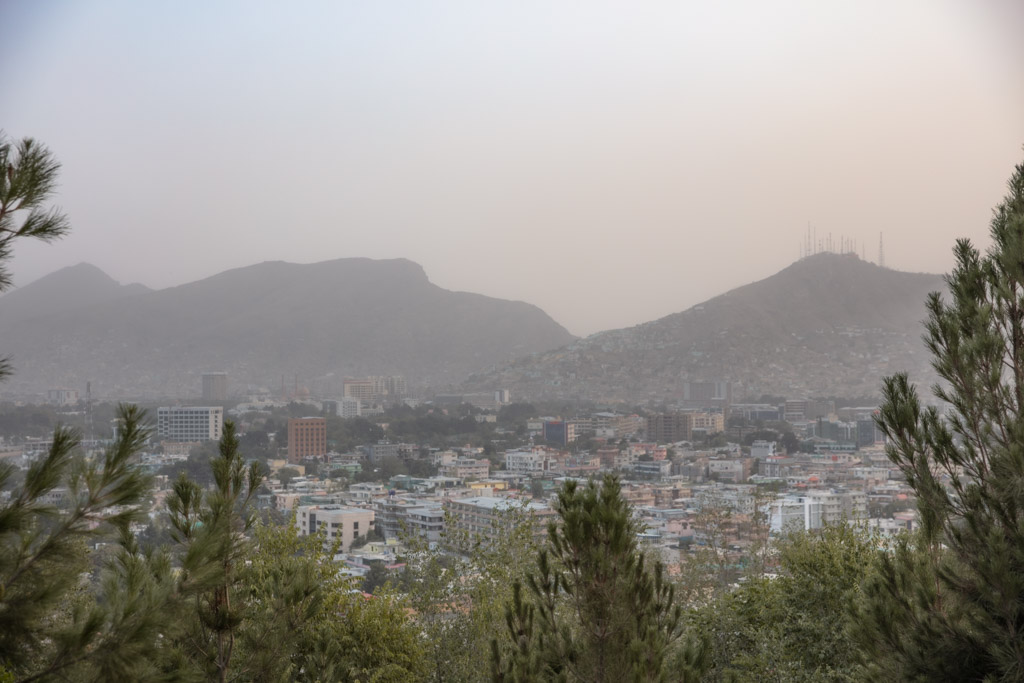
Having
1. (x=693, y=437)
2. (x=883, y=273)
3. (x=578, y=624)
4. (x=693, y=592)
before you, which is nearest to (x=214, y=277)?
(x=693, y=437)

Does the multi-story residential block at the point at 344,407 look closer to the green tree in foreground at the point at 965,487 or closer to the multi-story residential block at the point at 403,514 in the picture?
the multi-story residential block at the point at 403,514

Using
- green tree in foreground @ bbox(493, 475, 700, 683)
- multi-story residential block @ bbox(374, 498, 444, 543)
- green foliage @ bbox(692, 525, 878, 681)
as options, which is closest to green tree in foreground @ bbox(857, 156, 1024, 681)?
green tree in foreground @ bbox(493, 475, 700, 683)

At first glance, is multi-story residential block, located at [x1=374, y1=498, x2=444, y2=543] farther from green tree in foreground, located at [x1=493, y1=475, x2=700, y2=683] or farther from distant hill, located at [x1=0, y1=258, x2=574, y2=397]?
distant hill, located at [x1=0, y1=258, x2=574, y2=397]

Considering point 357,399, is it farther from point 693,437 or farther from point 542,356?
point 693,437

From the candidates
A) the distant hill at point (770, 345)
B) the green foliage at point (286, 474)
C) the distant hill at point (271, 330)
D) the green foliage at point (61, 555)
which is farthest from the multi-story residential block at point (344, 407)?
the green foliage at point (61, 555)

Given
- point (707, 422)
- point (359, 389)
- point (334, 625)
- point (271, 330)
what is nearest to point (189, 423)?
point (359, 389)

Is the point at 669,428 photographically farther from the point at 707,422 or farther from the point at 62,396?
the point at 62,396
